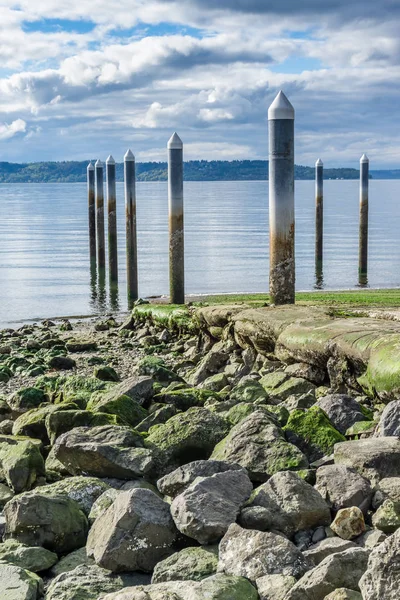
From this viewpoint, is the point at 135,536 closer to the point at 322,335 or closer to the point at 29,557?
the point at 29,557

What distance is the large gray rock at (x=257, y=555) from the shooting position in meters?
5.02

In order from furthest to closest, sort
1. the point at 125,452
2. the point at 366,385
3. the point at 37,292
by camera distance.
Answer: the point at 37,292 < the point at 366,385 < the point at 125,452

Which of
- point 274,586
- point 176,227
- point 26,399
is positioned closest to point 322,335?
point 26,399

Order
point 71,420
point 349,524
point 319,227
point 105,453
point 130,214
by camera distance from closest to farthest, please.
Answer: point 349,524
point 105,453
point 71,420
point 130,214
point 319,227

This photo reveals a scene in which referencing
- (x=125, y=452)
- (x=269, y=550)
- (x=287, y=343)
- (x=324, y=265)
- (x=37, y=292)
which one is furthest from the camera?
(x=324, y=265)

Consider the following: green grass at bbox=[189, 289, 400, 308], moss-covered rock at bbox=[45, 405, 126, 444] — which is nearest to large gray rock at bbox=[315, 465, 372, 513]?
moss-covered rock at bbox=[45, 405, 126, 444]

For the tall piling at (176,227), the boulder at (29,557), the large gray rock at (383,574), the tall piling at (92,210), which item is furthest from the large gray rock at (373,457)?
the tall piling at (92,210)

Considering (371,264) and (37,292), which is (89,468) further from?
(371,264)

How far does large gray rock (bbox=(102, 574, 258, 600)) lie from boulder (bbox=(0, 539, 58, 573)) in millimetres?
980

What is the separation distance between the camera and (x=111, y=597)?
4934mm

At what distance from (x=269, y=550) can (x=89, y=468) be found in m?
2.56

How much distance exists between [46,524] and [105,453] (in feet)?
3.76

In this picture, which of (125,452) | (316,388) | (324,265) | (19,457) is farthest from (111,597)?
(324,265)

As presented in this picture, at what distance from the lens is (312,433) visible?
7.29 meters
